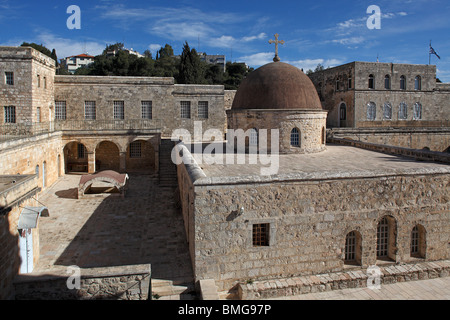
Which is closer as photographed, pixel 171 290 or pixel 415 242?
pixel 171 290

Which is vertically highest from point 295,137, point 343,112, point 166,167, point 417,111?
point 417,111

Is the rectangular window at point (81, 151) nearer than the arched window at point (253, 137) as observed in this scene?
No

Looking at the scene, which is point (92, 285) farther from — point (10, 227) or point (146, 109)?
point (146, 109)

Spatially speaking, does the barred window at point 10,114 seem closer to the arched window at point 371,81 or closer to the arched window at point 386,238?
the arched window at point 386,238

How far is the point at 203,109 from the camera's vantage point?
1125 inches

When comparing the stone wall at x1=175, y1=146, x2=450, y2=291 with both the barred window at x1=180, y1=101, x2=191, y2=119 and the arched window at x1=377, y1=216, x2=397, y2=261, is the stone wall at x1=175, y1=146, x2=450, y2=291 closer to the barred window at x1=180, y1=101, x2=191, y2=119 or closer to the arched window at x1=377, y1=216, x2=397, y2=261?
the arched window at x1=377, y1=216, x2=397, y2=261

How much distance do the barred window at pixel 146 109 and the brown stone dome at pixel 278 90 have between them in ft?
38.5

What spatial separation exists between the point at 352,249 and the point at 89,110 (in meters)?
21.9

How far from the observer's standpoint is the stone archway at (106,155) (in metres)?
Answer: 27.1

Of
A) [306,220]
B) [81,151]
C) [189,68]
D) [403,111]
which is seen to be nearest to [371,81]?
[403,111]

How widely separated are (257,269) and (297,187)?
2587 millimetres

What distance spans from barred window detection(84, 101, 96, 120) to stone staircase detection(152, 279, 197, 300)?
64.6ft

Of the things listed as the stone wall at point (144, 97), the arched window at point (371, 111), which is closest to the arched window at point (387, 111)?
the arched window at point (371, 111)
